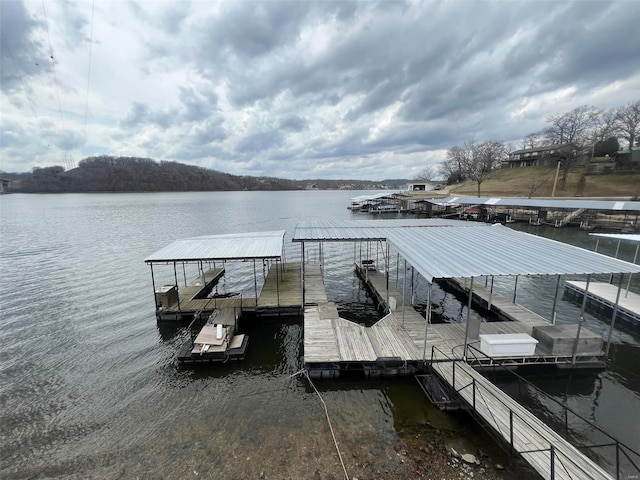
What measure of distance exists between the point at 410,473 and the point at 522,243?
11.5 m

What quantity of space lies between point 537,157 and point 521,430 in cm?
10237

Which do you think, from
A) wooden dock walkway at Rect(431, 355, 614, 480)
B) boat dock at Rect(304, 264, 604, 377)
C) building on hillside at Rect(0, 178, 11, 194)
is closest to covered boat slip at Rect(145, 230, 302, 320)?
boat dock at Rect(304, 264, 604, 377)

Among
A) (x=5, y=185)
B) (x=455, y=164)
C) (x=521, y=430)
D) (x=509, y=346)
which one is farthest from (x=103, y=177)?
(x=521, y=430)

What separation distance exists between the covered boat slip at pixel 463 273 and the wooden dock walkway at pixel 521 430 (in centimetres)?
124

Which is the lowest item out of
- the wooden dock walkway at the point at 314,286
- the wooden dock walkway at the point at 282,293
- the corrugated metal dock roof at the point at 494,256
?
the wooden dock walkway at the point at 282,293

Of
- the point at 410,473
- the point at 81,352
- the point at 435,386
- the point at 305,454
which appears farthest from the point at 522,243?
the point at 81,352

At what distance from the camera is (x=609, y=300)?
16188 millimetres

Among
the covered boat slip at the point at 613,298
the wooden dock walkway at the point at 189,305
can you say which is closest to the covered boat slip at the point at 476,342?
the covered boat slip at the point at 613,298

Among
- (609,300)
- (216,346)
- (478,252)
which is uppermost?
(478,252)

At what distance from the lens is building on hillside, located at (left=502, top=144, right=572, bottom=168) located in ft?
250

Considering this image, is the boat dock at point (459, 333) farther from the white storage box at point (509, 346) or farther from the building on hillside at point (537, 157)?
the building on hillside at point (537, 157)

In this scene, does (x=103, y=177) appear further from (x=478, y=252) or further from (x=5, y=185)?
(x=478, y=252)

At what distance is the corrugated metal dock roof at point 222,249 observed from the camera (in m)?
15.3

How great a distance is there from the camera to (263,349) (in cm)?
1345
